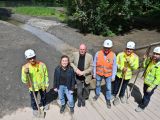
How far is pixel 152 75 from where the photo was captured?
6.50m

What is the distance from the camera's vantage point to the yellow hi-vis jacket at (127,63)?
22.5 ft

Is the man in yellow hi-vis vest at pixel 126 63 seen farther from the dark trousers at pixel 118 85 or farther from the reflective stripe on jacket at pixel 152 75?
the reflective stripe on jacket at pixel 152 75

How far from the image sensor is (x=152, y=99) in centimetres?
794

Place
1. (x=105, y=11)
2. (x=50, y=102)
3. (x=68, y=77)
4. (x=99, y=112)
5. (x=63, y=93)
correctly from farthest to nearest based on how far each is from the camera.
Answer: (x=105, y=11) < (x=50, y=102) < (x=99, y=112) < (x=63, y=93) < (x=68, y=77)

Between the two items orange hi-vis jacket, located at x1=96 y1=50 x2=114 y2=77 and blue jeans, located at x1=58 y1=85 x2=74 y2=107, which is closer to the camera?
blue jeans, located at x1=58 y1=85 x2=74 y2=107

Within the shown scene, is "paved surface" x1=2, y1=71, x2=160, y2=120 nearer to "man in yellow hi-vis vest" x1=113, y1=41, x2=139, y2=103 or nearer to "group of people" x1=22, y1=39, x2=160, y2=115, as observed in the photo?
"group of people" x1=22, y1=39, x2=160, y2=115

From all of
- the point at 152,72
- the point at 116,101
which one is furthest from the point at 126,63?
the point at 116,101

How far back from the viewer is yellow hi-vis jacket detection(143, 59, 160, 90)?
6382mm

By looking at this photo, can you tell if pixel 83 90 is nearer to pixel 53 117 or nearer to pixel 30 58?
pixel 53 117

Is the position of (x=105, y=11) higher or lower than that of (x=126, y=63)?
higher

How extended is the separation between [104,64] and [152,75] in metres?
1.39

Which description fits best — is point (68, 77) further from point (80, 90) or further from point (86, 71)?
point (80, 90)

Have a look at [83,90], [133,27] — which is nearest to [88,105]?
[83,90]

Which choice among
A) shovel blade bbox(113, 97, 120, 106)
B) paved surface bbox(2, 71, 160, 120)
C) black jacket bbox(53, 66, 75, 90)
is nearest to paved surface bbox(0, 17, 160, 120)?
paved surface bbox(2, 71, 160, 120)
